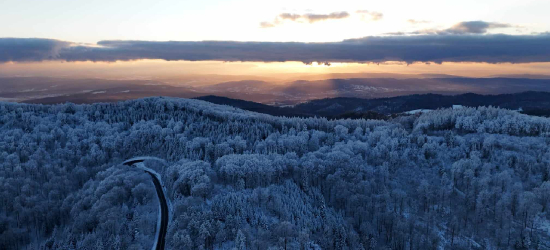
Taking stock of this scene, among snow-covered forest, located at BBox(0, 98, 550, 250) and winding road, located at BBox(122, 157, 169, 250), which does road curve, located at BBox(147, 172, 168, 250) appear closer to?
winding road, located at BBox(122, 157, 169, 250)

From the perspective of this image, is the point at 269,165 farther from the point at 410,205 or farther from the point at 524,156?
the point at 524,156

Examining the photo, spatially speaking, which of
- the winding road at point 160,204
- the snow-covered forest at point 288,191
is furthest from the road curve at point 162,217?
the snow-covered forest at point 288,191

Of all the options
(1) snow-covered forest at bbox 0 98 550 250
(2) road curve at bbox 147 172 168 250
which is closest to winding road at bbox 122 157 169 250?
(2) road curve at bbox 147 172 168 250

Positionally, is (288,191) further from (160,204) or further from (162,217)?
(162,217)

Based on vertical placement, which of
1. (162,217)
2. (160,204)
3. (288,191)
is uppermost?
(288,191)

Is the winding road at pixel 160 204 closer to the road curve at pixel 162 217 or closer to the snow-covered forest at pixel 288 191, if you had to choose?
the road curve at pixel 162 217

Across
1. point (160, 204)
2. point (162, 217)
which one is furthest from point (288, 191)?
point (162, 217)

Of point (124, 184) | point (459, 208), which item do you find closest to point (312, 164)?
point (459, 208)

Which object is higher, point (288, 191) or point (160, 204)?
point (288, 191)

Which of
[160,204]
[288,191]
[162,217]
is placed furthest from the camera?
[288,191]
